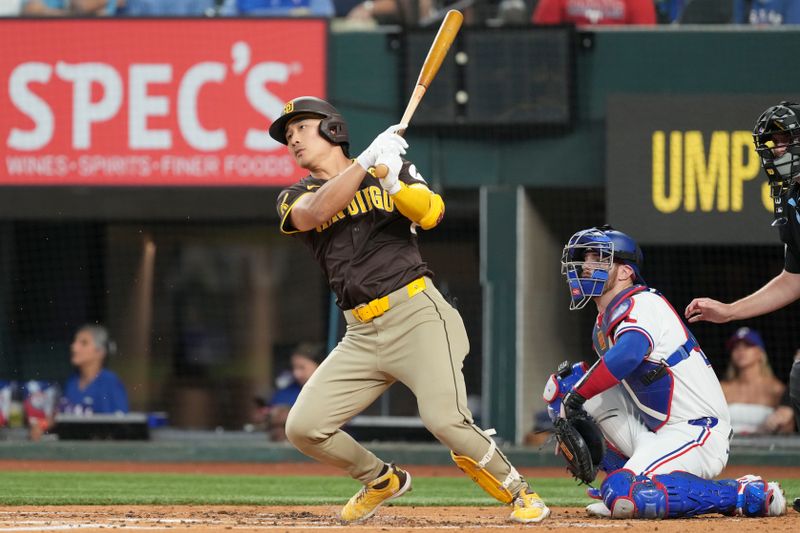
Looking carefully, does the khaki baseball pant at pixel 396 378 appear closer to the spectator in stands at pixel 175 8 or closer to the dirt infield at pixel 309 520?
the dirt infield at pixel 309 520

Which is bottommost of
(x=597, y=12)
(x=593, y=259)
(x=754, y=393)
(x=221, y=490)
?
(x=221, y=490)

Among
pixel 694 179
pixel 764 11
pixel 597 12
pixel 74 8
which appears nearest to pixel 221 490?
pixel 694 179

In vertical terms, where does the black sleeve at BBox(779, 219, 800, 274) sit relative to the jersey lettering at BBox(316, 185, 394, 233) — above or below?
below

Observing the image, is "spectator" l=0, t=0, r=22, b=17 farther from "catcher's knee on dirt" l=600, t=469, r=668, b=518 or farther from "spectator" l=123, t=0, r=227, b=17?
"catcher's knee on dirt" l=600, t=469, r=668, b=518

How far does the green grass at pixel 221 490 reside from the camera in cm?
675

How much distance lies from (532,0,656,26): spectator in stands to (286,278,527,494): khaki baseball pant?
19.0ft

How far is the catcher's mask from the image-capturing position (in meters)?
5.41

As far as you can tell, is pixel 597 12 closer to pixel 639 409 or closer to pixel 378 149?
pixel 639 409

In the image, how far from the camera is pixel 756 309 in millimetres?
5582

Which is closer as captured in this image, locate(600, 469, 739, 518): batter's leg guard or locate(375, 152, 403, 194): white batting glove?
locate(375, 152, 403, 194): white batting glove

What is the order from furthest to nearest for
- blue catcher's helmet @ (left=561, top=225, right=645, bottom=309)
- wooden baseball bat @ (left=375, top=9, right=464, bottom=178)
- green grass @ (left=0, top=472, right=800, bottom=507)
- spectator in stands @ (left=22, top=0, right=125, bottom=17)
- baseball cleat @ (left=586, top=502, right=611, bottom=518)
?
spectator in stands @ (left=22, top=0, right=125, bottom=17) → green grass @ (left=0, top=472, right=800, bottom=507) → wooden baseball bat @ (left=375, top=9, right=464, bottom=178) → blue catcher's helmet @ (left=561, top=225, right=645, bottom=309) → baseball cleat @ (left=586, top=502, right=611, bottom=518)

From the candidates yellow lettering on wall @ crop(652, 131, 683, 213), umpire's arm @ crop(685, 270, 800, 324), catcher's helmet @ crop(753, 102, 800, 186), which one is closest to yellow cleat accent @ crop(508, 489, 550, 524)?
umpire's arm @ crop(685, 270, 800, 324)

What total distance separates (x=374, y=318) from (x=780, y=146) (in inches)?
71.3

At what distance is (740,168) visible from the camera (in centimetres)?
1013
